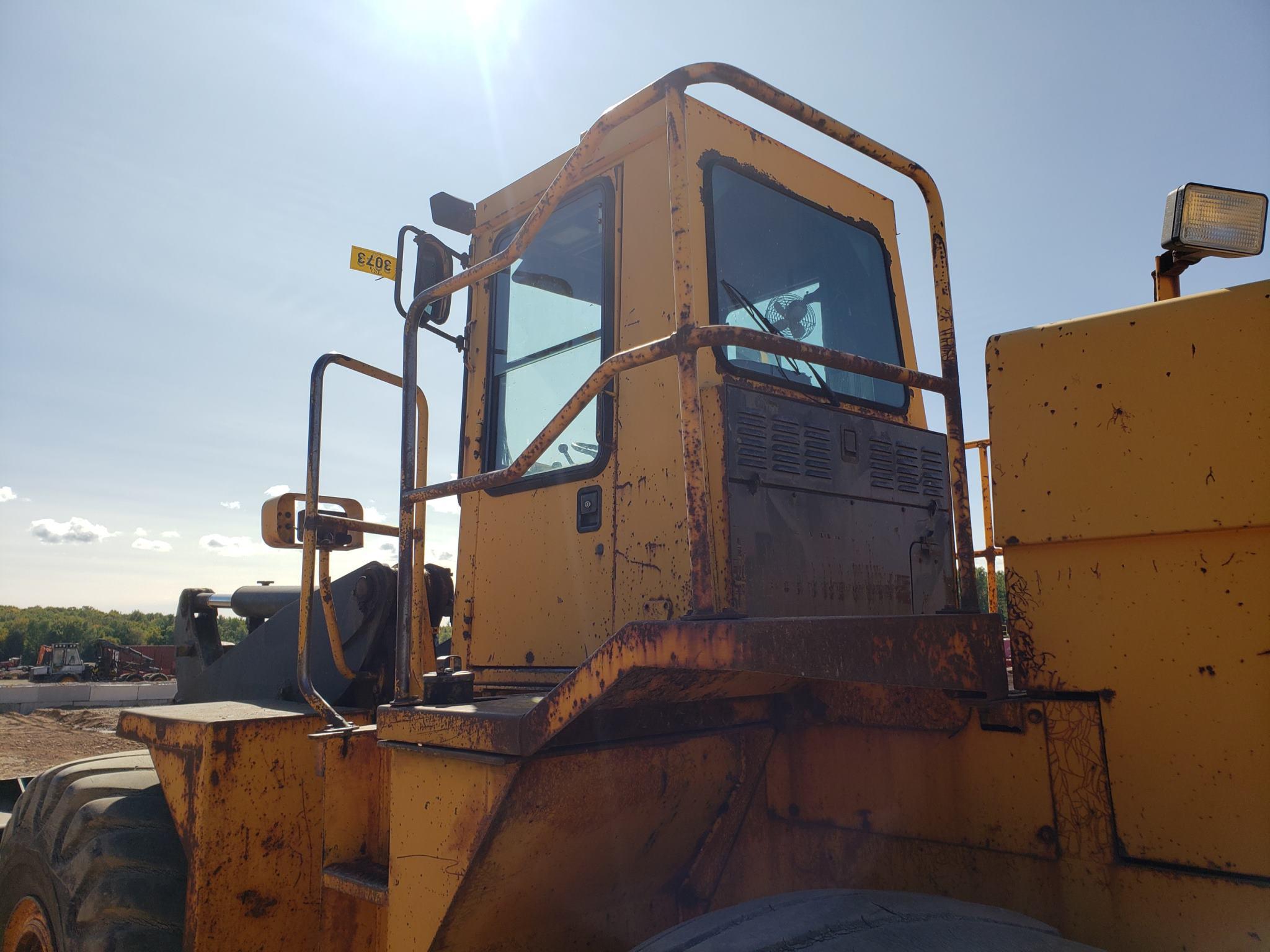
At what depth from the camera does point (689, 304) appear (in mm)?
1669

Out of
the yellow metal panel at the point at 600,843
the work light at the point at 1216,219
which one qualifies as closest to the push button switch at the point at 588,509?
the yellow metal panel at the point at 600,843

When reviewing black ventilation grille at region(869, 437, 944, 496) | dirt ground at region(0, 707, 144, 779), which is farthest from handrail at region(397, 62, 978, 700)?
dirt ground at region(0, 707, 144, 779)

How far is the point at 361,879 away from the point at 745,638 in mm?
1298

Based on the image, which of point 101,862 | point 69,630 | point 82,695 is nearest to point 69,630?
point 69,630

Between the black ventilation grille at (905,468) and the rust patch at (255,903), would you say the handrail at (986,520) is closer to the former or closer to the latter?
the black ventilation grille at (905,468)

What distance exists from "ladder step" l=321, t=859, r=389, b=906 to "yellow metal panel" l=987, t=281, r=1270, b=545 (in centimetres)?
161

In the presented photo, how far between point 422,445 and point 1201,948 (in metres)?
2.57

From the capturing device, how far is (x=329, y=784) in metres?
2.28

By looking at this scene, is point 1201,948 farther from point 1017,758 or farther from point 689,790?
point 689,790

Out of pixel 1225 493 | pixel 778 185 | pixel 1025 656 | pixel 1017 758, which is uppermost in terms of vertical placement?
pixel 778 185

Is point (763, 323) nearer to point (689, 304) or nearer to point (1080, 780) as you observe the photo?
point (689, 304)

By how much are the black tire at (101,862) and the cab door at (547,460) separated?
1.11 m

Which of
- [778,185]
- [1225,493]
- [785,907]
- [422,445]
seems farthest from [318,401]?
[1225,493]

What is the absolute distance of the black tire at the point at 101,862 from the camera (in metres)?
2.49
